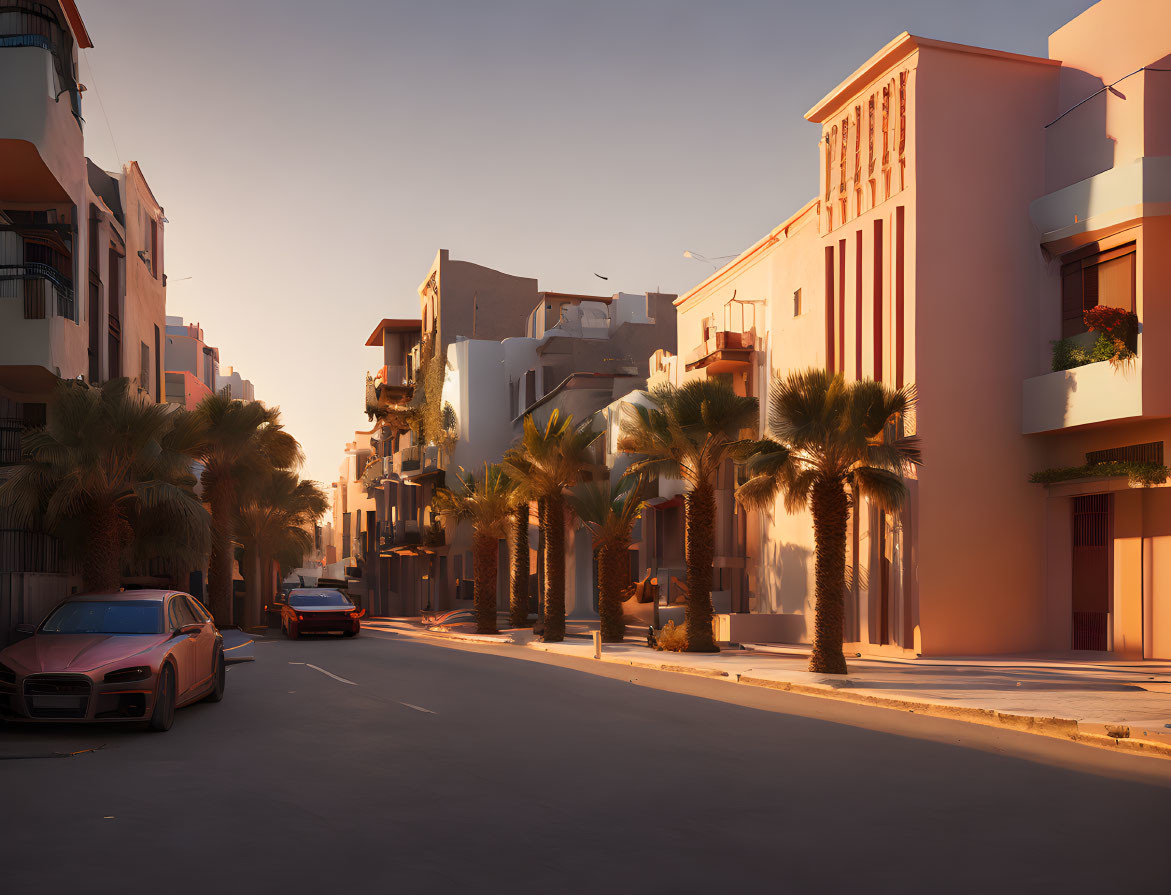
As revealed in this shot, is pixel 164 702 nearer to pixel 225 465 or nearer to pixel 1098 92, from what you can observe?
pixel 1098 92

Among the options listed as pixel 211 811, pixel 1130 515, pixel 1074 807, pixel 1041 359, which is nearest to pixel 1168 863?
pixel 1074 807

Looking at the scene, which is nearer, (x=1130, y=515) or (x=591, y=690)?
(x=591, y=690)

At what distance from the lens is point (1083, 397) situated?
2612cm

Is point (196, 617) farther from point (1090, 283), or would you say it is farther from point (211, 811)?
point (1090, 283)

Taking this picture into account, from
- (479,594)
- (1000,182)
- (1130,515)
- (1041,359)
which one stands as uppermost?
(1000,182)

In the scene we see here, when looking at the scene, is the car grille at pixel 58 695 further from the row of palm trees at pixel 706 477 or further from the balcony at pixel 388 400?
the balcony at pixel 388 400

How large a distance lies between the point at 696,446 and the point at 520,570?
16.1m

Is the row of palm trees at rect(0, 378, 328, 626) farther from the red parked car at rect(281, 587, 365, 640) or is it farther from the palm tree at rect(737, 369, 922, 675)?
the palm tree at rect(737, 369, 922, 675)

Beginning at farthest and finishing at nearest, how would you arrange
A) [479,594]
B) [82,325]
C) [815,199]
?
[479,594], [815,199], [82,325]

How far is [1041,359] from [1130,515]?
425 cm

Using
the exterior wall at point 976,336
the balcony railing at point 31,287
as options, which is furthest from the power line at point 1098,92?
the balcony railing at point 31,287

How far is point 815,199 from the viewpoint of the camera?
33.4 m

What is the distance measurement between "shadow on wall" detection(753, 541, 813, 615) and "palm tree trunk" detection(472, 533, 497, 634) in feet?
35.5

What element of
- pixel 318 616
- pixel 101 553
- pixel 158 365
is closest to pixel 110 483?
pixel 101 553
